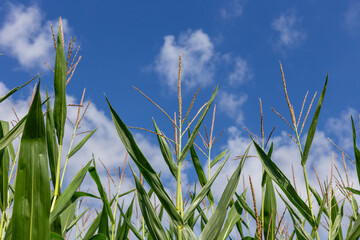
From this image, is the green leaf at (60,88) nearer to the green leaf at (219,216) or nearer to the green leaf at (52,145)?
the green leaf at (52,145)

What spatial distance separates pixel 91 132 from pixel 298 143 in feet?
4.19

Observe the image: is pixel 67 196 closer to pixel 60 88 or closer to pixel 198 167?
pixel 60 88

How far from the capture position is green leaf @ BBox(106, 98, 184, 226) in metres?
1.22

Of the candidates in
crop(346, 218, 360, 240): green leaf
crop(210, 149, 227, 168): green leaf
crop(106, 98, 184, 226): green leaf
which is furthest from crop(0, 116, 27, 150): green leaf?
crop(210, 149, 227, 168): green leaf

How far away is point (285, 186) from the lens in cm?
161

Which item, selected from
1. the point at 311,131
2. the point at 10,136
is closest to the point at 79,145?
the point at 10,136

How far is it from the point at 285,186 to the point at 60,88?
1153mm

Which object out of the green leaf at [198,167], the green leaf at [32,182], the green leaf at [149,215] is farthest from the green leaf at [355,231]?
the green leaf at [32,182]

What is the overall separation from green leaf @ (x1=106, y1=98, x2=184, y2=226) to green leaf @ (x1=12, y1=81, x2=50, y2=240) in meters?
0.41

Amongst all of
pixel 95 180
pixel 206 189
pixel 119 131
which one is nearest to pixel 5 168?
pixel 95 180

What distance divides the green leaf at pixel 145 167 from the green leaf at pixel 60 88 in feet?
1.39

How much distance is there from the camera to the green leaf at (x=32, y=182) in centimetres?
82

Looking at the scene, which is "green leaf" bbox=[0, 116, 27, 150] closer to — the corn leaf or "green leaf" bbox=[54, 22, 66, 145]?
"green leaf" bbox=[54, 22, 66, 145]

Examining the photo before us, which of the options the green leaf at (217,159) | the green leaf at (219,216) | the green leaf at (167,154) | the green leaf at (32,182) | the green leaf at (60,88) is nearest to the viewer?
the green leaf at (32,182)
